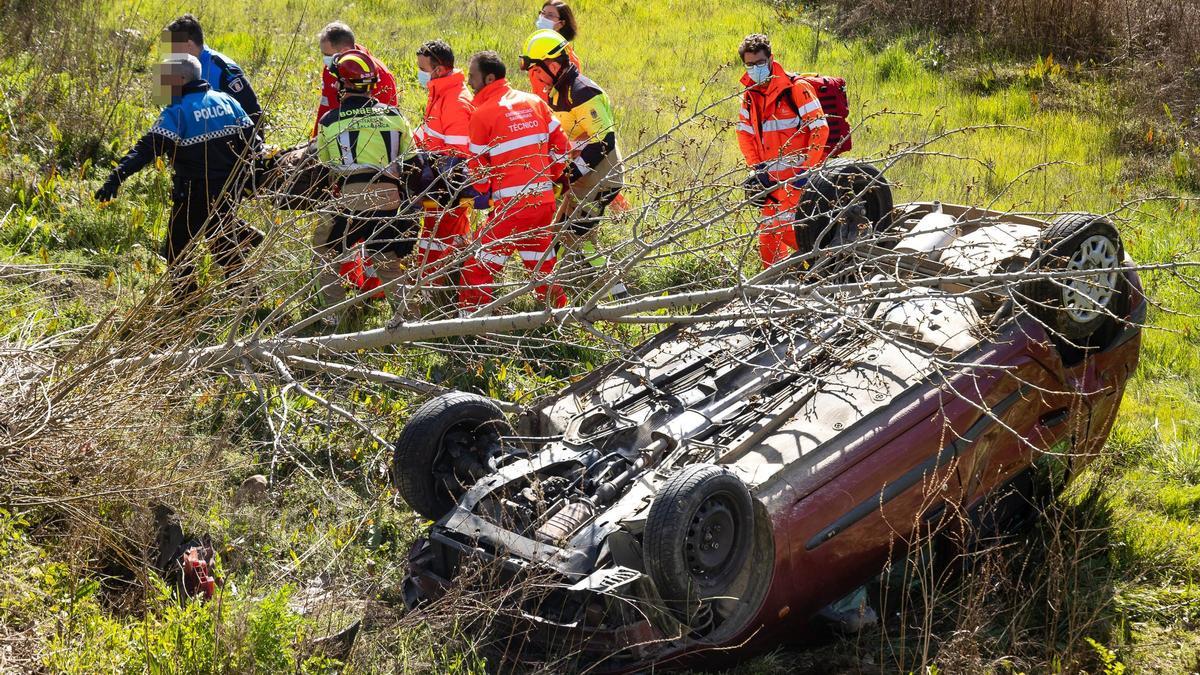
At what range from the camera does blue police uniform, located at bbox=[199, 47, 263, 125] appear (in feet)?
25.5

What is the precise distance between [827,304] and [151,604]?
299 centimetres

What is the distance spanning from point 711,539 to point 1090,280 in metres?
2.43

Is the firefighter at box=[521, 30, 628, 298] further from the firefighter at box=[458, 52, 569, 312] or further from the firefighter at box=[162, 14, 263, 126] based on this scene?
the firefighter at box=[162, 14, 263, 126]

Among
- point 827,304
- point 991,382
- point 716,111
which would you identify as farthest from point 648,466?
point 716,111

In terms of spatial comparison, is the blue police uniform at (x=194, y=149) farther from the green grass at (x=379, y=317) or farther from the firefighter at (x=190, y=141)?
the green grass at (x=379, y=317)

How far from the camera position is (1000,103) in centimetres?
1206

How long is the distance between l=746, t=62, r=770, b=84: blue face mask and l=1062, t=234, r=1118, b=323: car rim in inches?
116

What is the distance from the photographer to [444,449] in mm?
4945

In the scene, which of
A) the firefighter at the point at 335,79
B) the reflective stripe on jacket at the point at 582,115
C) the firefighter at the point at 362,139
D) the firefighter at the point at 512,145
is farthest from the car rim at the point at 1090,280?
the firefighter at the point at 335,79

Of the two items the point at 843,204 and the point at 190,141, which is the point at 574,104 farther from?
the point at 190,141

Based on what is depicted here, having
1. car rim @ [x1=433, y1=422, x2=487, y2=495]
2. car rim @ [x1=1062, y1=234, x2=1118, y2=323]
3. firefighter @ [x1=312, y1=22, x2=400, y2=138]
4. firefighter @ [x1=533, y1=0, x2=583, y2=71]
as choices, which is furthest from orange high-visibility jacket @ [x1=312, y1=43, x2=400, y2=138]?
car rim @ [x1=1062, y1=234, x2=1118, y2=323]

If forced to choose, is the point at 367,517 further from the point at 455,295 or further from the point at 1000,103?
the point at 1000,103

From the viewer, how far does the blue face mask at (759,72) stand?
7598mm

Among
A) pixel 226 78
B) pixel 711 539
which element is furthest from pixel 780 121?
pixel 711 539
